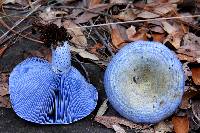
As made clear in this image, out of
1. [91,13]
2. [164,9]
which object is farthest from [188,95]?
[91,13]

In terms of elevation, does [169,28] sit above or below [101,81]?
above

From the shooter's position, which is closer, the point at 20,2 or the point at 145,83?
the point at 145,83

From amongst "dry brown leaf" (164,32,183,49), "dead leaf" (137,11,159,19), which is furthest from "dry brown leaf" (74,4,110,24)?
"dry brown leaf" (164,32,183,49)

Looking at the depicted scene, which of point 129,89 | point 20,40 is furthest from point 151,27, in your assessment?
point 20,40

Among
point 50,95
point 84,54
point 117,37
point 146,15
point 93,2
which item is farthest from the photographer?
point 93,2

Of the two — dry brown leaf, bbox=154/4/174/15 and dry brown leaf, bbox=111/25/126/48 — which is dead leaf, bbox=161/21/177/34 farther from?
dry brown leaf, bbox=111/25/126/48

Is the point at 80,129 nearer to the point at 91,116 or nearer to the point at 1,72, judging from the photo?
the point at 91,116

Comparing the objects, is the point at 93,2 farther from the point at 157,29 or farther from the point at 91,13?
the point at 157,29
